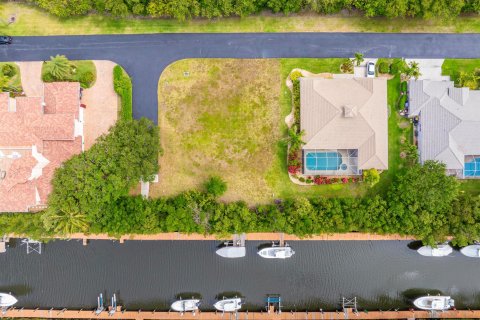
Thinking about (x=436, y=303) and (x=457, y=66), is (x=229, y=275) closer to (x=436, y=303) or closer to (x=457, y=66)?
(x=436, y=303)

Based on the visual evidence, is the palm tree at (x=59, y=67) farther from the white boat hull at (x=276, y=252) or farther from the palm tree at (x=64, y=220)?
the white boat hull at (x=276, y=252)

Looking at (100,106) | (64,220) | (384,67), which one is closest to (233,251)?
(64,220)

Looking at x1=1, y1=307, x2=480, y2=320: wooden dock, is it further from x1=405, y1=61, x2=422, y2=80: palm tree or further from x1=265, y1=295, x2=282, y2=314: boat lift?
x1=405, y1=61, x2=422, y2=80: palm tree

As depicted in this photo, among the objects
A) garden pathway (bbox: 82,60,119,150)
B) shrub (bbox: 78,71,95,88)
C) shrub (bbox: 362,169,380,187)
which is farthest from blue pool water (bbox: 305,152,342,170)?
shrub (bbox: 78,71,95,88)

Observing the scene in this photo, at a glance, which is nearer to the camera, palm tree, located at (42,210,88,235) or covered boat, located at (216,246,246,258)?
palm tree, located at (42,210,88,235)

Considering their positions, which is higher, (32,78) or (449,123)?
(32,78)

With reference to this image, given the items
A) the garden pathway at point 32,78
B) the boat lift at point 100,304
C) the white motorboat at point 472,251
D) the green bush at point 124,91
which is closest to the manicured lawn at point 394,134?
the white motorboat at point 472,251

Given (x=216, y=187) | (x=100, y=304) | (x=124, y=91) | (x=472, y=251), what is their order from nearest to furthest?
(x=216, y=187)
(x=472, y=251)
(x=124, y=91)
(x=100, y=304)
